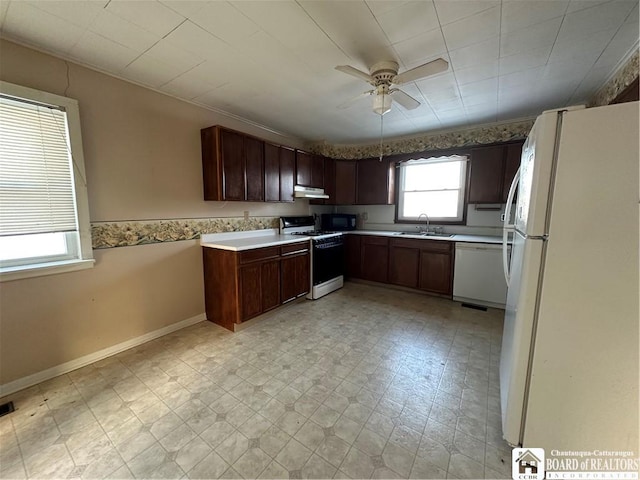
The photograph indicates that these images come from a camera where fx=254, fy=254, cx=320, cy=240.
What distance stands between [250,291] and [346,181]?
9.15 ft

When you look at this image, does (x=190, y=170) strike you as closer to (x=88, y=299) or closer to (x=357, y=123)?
(x=88, y=299)

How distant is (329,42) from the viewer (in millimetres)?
1786

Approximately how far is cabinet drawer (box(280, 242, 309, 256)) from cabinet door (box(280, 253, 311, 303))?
0.22 ft

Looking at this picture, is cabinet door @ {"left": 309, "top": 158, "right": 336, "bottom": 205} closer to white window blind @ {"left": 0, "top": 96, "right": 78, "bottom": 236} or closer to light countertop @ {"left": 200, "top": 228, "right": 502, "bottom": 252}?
light countertop @ {"left": 200, "top": 228, "right": 502, "bottom": 252}

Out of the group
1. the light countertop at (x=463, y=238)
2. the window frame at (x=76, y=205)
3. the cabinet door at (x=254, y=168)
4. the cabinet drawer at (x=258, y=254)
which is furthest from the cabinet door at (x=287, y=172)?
the window frame at (x=76, y=205)

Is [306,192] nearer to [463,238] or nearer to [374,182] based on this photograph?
[374,182]

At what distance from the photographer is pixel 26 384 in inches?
75.1

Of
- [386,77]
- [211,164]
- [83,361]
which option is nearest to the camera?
[386,77]

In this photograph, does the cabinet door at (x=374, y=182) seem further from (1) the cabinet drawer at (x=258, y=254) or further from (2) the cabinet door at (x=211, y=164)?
(2) the cabinet door at (x=211, y=164)

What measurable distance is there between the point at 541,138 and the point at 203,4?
1946mm

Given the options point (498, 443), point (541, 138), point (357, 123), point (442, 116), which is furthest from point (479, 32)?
point (498, 443)

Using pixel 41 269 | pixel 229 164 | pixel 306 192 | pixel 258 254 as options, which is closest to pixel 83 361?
pixel 41 269

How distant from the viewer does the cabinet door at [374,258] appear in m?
4.18

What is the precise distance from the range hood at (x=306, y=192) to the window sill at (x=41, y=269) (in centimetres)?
247
